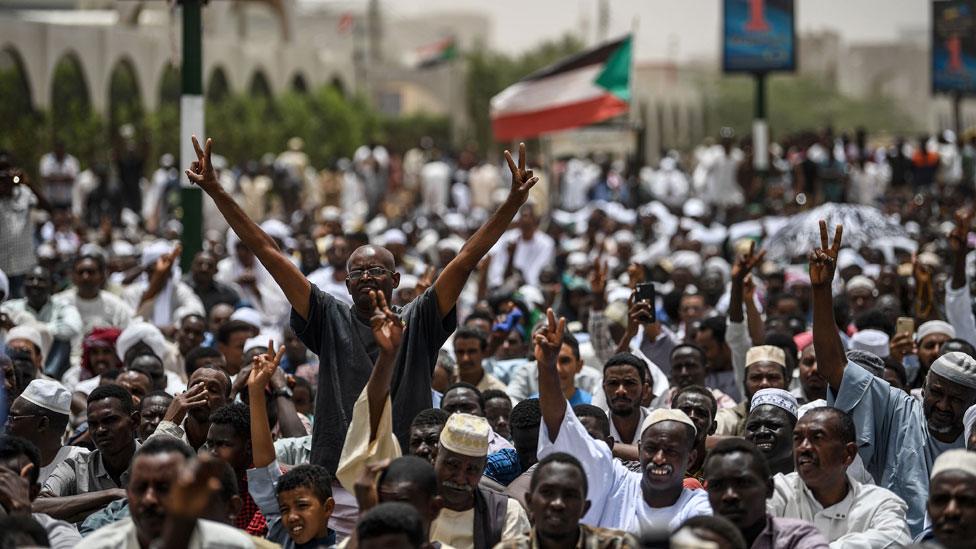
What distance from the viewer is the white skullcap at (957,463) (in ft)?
18.2

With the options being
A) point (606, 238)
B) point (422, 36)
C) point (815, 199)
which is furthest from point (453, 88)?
point (422, 36)

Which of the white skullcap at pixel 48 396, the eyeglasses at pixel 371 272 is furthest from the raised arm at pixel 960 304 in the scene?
the white skullcap at pixel 48 396

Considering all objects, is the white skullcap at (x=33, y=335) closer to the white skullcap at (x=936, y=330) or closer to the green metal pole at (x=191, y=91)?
the green metal pole at (x=191, y=91)

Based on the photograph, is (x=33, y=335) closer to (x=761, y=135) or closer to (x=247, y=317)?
(x=247, y=317)

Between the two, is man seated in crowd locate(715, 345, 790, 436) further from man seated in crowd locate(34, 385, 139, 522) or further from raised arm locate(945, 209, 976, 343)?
man seated in crowd locate(34, 385, 139, 522)

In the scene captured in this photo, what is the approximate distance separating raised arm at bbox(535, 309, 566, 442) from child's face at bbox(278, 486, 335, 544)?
3.06ft

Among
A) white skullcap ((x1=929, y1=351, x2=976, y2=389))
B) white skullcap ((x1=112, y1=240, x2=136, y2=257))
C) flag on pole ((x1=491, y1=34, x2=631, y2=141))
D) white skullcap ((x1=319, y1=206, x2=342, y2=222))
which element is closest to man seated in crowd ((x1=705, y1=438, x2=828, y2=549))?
white skullcap ((x1=929, y1=351, x2=976, y2=389))

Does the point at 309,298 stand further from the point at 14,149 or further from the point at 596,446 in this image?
the point at 14,149

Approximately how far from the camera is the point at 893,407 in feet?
23.8

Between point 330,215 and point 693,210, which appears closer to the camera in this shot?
point 330,215

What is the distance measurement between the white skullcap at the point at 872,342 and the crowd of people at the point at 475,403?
1 cm

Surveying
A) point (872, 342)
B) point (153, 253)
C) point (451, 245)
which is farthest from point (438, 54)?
point (872, 342)

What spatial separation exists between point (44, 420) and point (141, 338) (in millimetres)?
2634

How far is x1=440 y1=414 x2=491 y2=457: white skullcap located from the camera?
6117mm
